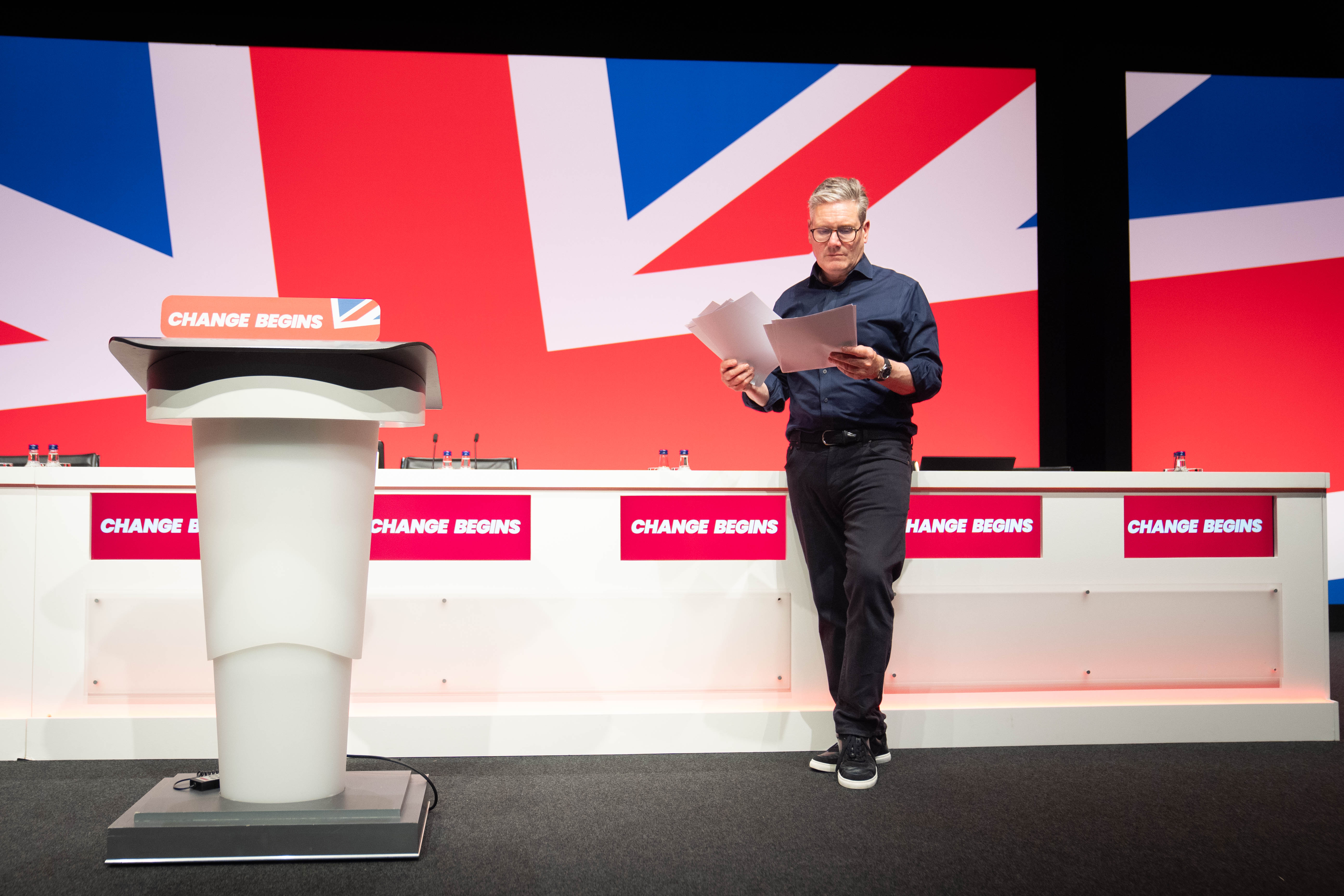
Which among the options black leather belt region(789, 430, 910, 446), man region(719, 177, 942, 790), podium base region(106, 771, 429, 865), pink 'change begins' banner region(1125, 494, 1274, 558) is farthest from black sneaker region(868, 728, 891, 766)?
podium base region(106, 771, 429, 865)

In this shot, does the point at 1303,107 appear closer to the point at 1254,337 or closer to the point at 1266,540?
the point at 1254,337

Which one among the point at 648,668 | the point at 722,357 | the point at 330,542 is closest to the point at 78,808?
the point at 330,542

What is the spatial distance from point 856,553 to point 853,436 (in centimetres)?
29

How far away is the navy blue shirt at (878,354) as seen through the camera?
6.68 ft

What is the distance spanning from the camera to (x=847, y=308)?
168cm

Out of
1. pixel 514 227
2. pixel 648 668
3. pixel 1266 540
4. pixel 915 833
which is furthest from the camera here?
pixel 514 227

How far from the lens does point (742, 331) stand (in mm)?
1945

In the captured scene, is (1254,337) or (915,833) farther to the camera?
(1254,337)

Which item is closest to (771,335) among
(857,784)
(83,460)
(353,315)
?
(353,315)

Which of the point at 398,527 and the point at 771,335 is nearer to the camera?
the point at 771,335

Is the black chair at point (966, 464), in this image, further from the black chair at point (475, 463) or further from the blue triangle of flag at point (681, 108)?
the blue triangle of flag at point (681, 108)

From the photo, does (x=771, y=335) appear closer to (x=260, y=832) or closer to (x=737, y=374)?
(x=737, y=374)

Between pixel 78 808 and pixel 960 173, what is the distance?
4625mm

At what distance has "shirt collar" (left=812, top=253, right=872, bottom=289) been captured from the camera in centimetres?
213
